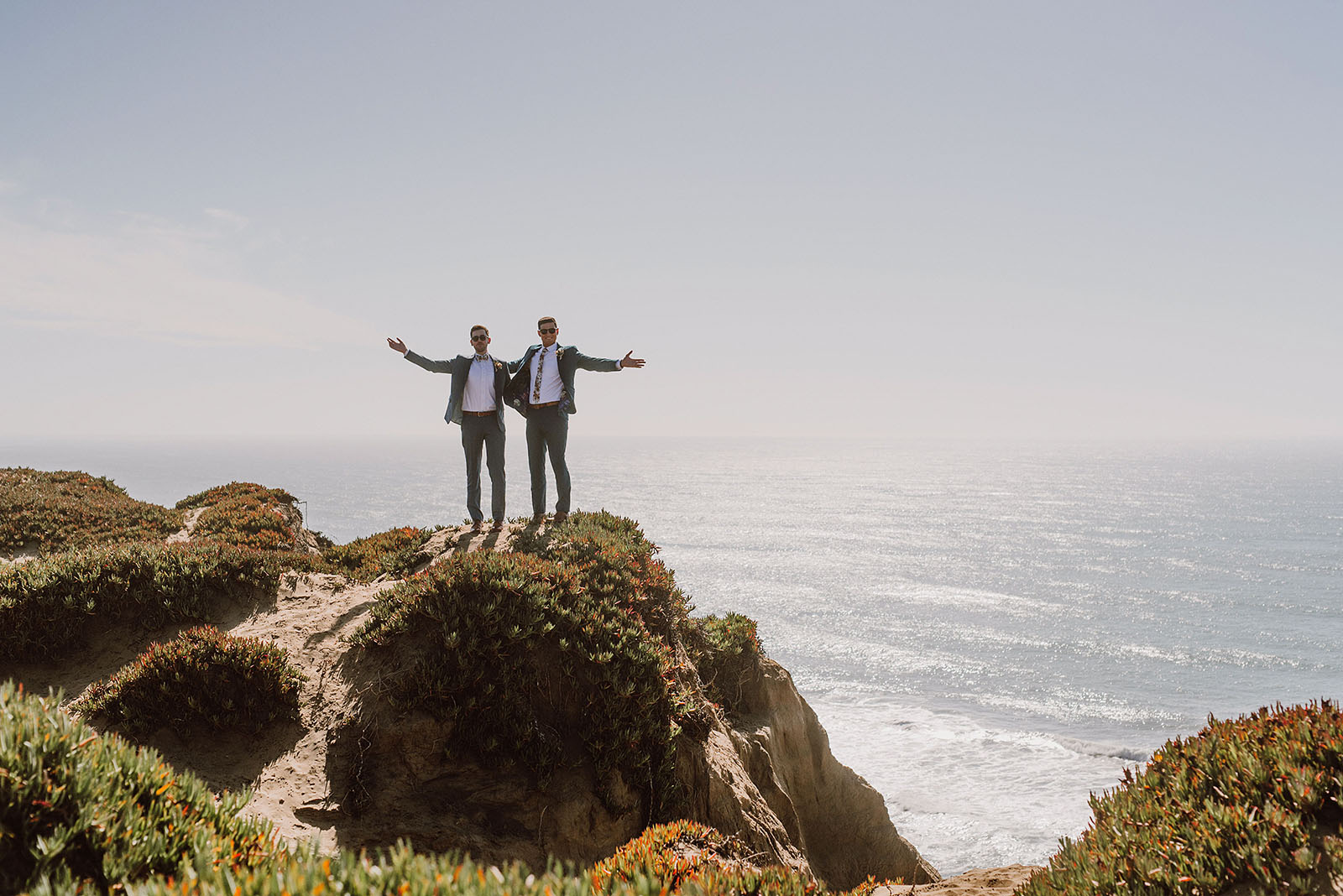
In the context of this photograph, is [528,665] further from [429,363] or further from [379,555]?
[379,555]

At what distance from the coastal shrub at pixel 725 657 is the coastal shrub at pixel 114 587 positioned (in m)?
8.72

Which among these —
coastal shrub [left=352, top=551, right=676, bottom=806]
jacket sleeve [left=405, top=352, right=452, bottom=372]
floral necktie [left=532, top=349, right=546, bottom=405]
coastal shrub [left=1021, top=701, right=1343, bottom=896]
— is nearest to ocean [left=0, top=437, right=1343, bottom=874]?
coastal shrub [left=352, top=551, right=676, bottom=806]

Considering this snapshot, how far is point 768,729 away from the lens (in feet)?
46.0

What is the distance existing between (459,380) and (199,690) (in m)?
7.81

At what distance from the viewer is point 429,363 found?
49.0 ft

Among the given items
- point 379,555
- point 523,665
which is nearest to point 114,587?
point 379,555

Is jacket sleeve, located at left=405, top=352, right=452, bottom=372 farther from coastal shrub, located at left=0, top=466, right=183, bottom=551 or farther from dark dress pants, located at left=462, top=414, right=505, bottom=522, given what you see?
coastal shrub, located at left=0, top=466, right=183, bottom=551

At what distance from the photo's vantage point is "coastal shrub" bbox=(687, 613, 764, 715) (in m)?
14.0

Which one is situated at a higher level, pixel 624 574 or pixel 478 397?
pixel 478 397

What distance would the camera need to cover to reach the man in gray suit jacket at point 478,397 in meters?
14.7

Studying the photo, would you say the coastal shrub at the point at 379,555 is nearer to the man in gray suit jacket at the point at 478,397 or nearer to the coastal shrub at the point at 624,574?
the man in gray suit jacket at the point at 478,397

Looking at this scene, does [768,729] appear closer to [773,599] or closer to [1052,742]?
[1052,742]

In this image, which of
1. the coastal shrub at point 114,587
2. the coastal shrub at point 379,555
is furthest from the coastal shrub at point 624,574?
the coastal shrub at point 114,587

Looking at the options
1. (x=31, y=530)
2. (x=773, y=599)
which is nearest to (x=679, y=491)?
(x=773, y=599)
